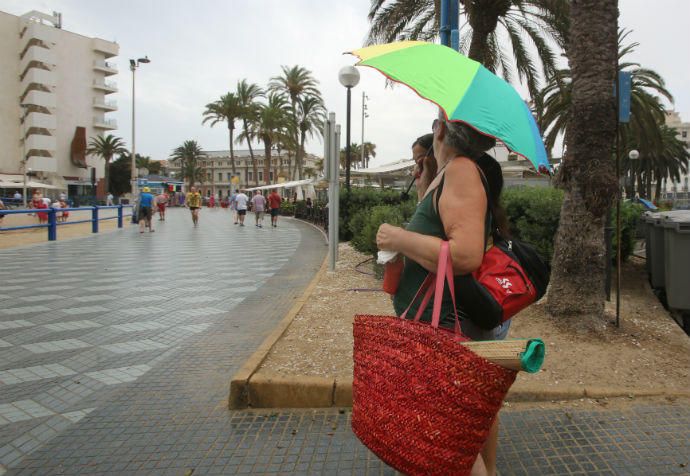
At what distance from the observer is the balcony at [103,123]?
73.4 m

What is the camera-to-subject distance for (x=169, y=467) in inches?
106

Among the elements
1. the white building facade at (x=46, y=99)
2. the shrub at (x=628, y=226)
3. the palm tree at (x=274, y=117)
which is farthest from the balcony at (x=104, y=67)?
the shrub at (x=628, y=226)

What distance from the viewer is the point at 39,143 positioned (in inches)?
2463

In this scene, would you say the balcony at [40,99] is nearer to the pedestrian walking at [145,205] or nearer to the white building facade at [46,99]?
the white building facade at [46,99]

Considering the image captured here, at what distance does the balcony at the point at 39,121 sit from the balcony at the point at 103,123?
29.1 ft

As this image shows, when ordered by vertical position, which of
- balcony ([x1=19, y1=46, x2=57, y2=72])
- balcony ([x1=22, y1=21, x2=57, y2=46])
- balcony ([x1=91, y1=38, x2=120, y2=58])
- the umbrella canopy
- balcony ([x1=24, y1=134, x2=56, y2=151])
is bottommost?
the umbrella canopy

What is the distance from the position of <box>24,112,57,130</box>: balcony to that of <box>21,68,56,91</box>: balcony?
13.0 feet

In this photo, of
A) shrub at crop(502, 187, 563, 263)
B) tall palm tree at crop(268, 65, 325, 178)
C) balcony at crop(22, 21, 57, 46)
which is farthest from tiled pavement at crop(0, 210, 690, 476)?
balcony at crop(22, 21, 57, 46)

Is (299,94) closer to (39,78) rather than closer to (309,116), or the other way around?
(309,116)

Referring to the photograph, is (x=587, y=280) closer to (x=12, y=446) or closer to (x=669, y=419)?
(x=669, y=419)

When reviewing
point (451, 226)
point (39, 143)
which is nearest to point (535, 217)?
point (451, 226)

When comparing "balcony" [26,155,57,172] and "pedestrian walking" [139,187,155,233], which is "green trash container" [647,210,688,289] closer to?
"pedestrian walking" [139,187,155,233]

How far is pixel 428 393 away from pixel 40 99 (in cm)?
7498

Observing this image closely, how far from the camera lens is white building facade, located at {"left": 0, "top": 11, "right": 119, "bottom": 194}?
208ft
